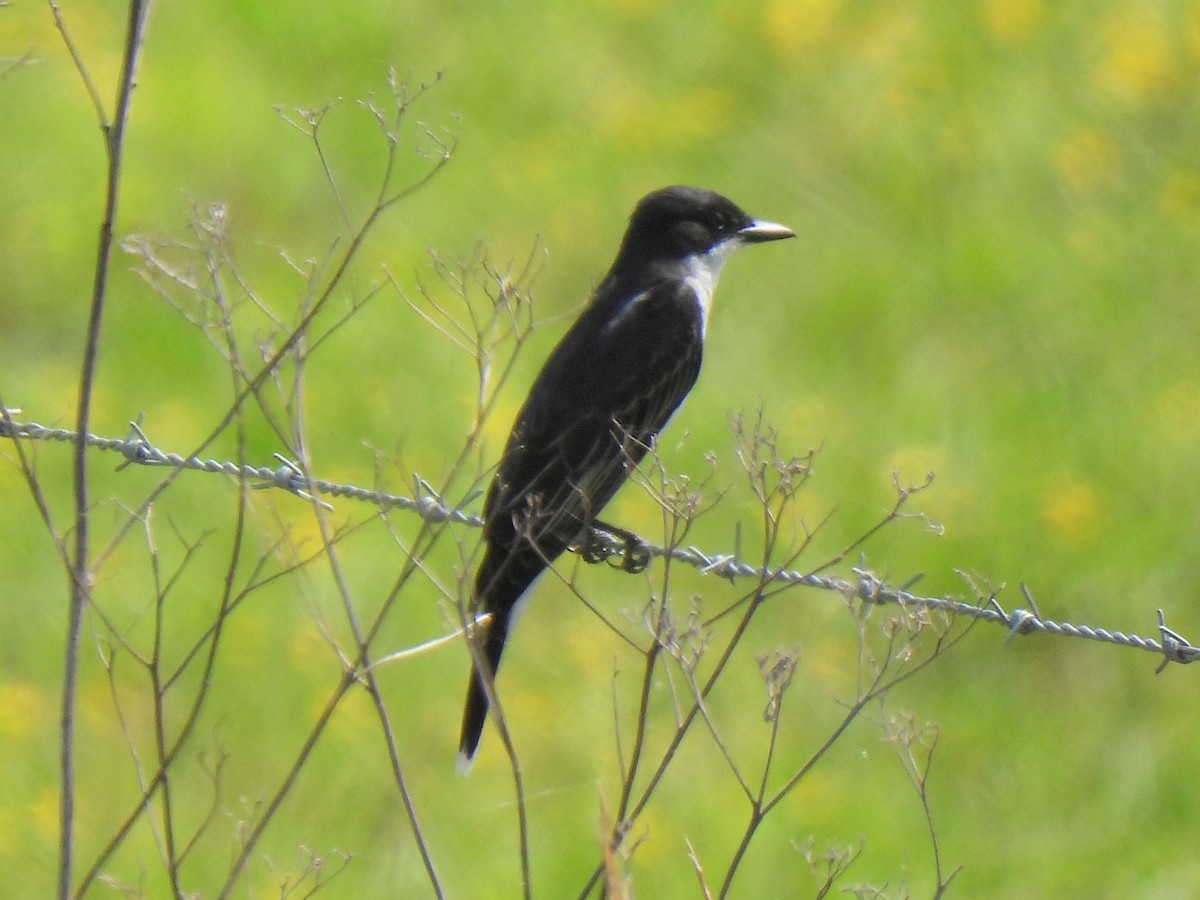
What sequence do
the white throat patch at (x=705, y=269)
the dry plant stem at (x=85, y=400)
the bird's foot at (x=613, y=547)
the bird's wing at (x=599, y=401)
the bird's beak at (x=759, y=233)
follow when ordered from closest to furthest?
the dry plant stem at (x=85, y=400), the bird's wing at (x=599, y=401), the bird's foot at (x=613, y=547), the white throat patch at (x=705, y=269), the bird's beak at (x=759, y=233)

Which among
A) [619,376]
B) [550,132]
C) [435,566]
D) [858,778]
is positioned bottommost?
[858,778]

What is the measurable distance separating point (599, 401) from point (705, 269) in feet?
2.78

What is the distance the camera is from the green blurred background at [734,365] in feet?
18.2

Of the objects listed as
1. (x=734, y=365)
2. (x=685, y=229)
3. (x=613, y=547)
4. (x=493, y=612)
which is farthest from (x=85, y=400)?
(x=734, y=365)

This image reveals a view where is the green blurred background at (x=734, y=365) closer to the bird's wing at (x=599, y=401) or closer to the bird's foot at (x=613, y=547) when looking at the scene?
the bird's wing at (x=599, y=401)

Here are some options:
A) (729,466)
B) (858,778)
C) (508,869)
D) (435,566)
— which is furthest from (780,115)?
(508,869)

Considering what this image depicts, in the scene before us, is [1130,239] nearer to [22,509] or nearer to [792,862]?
[792,862]

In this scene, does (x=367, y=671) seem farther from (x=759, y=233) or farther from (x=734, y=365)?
(x=734, y=365)

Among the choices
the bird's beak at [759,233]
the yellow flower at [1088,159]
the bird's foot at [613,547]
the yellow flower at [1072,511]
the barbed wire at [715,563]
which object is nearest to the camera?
the barbed wire at [715,563]

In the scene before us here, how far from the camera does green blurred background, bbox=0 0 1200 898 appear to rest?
5.56m

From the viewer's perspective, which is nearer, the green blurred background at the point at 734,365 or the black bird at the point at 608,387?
the black bird at the point at 608,387

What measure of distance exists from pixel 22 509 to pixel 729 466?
249 cm

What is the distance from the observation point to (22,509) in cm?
A: 669

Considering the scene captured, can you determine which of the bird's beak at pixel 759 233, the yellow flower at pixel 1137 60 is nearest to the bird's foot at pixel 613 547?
the bird's beak at pixel 759 233
